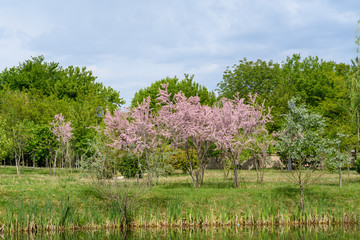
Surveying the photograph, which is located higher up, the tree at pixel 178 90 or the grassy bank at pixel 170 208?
the tree at pixel 178 90

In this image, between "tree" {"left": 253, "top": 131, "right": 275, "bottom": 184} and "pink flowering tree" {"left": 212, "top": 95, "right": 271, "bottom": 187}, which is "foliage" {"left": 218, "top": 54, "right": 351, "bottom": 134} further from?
"pink flowering tree" {"left": 212, "top": 95, "right": 271, "bottom": 187}

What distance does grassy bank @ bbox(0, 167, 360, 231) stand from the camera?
18.0 meters

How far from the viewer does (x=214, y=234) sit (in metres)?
17.4

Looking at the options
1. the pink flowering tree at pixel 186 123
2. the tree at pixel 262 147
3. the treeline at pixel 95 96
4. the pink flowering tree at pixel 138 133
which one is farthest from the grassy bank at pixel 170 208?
the treeline at pixel 95 96

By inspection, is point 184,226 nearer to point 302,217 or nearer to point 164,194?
point 164,194

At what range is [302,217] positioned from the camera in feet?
65.7

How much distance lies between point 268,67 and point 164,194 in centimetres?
4944

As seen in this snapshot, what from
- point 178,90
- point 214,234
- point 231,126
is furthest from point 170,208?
point 178,90

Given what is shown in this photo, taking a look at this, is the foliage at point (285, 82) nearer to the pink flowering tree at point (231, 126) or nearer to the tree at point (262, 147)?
the tree at point (262, 147)

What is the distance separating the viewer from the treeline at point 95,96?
129 ft

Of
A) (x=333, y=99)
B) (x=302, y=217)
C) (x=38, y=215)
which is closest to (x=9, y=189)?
(x=38, y=215)

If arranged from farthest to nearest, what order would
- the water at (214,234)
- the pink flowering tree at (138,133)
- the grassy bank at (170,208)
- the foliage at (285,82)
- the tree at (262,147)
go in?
the foliage at (285,82) → the tree at (262,147) → the pink flowering tree at (138,133) → the grassy bank at (170,208) → the water at (214,234)

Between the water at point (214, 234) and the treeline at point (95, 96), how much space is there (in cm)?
1240

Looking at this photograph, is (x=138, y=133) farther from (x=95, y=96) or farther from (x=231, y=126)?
(x=95, y=96)
